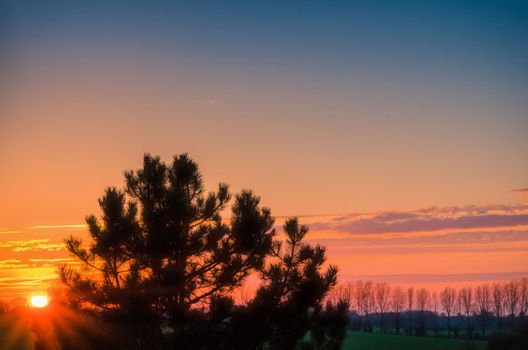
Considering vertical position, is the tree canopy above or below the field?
above

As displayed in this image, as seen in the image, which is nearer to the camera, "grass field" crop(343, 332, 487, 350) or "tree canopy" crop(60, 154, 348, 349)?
"tree canopy" crop(60, 154, 348, 349)

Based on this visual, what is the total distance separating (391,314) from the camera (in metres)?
133

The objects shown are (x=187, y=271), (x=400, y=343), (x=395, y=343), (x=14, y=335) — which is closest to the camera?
(x=187, y=271)

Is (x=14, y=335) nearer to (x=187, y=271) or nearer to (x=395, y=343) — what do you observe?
(x=187, y=271)

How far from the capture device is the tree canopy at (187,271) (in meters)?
15.5

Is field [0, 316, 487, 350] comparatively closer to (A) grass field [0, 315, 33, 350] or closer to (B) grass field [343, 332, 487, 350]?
(B) grass field [343, 332, 487, 350]

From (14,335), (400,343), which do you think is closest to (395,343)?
(400,343)

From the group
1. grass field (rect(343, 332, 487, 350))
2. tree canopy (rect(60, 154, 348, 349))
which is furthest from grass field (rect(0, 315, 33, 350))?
grass field (rect(343, 332, 487, 350))

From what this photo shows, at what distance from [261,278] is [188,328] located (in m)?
2.43

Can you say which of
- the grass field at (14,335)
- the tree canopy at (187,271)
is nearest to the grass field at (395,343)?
the grass field at (14,335)

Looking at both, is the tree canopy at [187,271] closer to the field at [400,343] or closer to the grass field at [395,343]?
the field at [400,343]

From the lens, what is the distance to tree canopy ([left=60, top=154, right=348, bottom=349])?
50.8 feet

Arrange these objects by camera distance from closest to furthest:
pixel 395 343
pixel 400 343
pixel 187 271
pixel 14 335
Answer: pixel 187 271 → pixel 14 335 → pixel 395 343 → pixel 400 343

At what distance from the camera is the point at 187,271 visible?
53.9 feet
